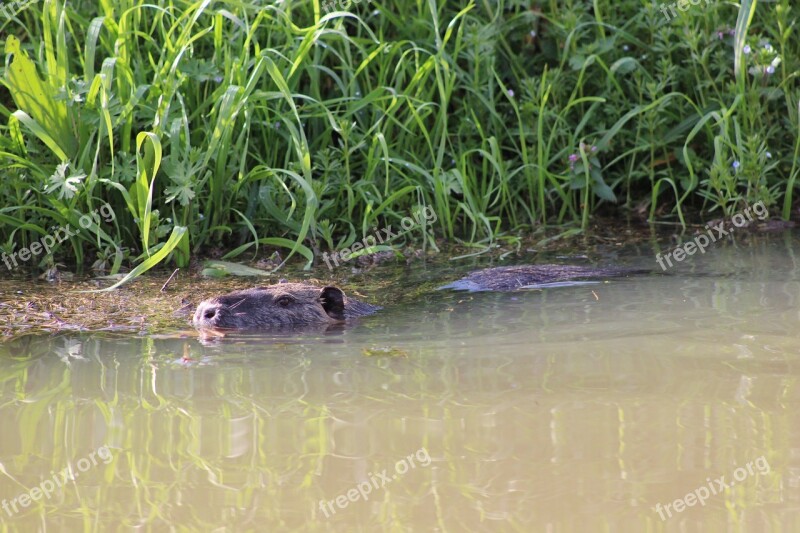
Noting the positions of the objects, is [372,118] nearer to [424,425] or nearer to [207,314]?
[207,314]

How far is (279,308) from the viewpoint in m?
4.79

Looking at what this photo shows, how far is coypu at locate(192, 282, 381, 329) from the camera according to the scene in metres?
4.60

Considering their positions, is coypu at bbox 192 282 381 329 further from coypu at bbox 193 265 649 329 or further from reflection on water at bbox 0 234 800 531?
reflection on water at bbox 0 234 800 531

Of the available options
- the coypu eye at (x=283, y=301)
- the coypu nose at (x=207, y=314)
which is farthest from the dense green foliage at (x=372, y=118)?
the coypu eye at (x=283, y=301)

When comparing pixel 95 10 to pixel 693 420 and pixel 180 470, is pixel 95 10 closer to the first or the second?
pixel 180 470

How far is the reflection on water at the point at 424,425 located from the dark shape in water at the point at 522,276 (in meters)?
0.53

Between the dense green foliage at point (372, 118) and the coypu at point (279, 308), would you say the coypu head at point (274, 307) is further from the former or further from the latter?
the dense green foliage at point (372, 118)

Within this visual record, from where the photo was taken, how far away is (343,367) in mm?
3797

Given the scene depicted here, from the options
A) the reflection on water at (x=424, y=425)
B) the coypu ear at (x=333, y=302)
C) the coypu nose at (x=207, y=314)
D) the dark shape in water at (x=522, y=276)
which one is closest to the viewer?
the reflection on water at (x=424, y=425)

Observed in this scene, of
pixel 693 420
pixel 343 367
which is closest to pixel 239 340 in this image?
pixel 343 367

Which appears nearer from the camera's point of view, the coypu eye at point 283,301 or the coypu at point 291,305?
the coypu at point 291,305

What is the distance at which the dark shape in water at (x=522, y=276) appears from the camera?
5184 millimetres

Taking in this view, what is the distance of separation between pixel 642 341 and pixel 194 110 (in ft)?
9.85

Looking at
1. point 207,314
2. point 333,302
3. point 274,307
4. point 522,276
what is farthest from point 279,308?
point 522,276
